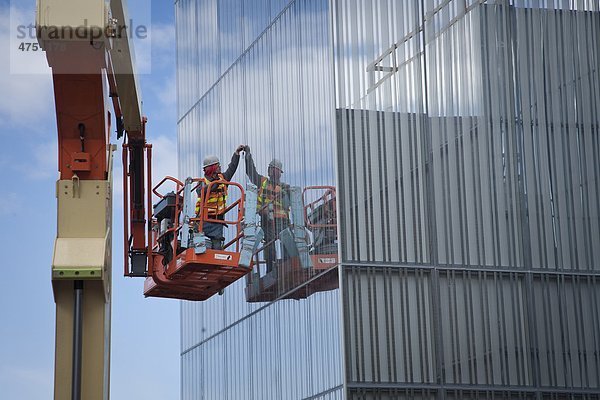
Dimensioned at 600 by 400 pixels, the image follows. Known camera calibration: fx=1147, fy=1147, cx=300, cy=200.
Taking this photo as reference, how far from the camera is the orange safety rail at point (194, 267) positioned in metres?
21.1

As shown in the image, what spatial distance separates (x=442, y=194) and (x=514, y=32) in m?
3.79

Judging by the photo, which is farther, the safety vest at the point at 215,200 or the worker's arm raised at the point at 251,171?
the worker's arm raised at the point at 251,171

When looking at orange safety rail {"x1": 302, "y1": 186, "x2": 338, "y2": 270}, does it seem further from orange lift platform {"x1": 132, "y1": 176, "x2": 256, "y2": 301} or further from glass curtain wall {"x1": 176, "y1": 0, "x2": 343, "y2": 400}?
orange lift platform {"x1": 132, "y1": 176, "x2": 256, "y2": 301}

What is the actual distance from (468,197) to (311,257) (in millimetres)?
3283

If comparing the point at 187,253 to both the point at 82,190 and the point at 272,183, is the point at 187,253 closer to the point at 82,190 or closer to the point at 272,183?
the point at 272,183

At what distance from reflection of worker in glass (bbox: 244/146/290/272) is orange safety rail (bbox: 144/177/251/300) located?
204 cm

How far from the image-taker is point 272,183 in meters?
24.6

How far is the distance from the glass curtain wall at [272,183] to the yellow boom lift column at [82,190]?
732 centimetres

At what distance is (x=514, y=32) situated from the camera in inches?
914

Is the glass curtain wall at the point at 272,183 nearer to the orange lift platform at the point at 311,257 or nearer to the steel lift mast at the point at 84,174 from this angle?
the orange lift platform at the point at 311,257

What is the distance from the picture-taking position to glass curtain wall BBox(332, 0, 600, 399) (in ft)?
69.3

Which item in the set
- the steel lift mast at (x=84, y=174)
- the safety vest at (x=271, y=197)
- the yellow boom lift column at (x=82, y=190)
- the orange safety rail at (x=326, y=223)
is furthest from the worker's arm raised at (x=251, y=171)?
the yellow boom lift column at (x=82, y=190)

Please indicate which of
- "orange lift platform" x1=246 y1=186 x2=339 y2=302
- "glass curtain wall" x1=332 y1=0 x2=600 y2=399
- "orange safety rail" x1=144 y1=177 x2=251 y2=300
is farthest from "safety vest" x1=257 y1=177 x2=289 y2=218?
"glass curtain wall" x1=332 y1=0 x2=600 y2=399

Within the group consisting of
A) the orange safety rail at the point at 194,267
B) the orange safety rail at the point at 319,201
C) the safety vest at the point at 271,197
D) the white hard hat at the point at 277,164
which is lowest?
the orange safety rail at the point at 194,267
